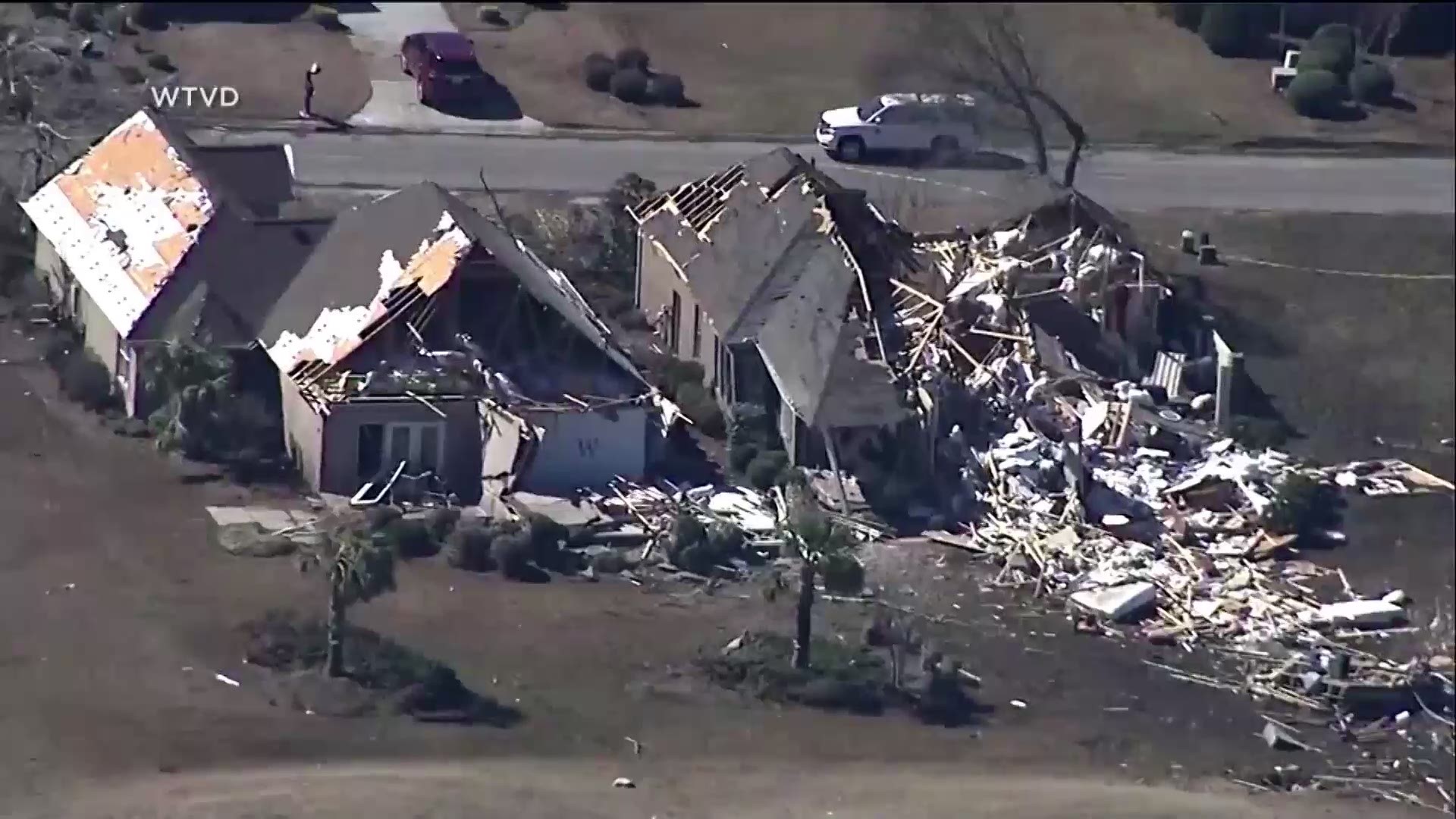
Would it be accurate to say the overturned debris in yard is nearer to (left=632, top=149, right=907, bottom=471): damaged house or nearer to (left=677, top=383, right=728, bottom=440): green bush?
(left=632, top=149, right=907, bottom=471): damaged house

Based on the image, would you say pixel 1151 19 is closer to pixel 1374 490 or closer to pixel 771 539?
pixel 1374 490

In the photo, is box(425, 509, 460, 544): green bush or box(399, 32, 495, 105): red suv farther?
box(399, 32, 495, 105): red suv

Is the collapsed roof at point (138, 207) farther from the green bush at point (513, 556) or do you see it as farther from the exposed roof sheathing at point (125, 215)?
the green bush at point (513, 556)

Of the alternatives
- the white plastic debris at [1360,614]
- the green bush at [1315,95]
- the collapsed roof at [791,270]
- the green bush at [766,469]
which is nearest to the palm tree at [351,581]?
the green bush at [766,469]

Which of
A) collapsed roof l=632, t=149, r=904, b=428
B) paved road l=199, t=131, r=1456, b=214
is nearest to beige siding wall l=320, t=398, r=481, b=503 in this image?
collapsed roof l=632, t=149, r=904, b=428

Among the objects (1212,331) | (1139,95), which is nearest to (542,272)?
(1212,331)

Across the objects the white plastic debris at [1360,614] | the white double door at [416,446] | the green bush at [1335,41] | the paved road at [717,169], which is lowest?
the white plastic debris at [1360,614]
